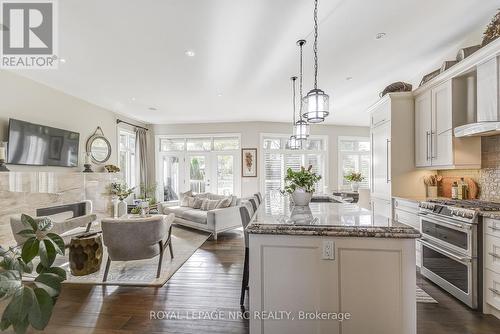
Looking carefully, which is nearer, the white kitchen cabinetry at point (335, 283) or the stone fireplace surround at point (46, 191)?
the white kitchen cabinetry at point (335, 283)

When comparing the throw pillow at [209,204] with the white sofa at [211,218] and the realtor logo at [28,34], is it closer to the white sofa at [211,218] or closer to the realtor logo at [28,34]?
the white sofa at [211,218]

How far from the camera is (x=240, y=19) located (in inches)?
103

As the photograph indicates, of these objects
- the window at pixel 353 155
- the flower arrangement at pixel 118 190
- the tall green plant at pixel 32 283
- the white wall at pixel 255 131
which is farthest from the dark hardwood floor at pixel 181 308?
the window at pixel 353 155

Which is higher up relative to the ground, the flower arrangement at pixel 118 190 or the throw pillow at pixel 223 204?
the flower arrangement at pixel 118 190

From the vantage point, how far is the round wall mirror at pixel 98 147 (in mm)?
5583

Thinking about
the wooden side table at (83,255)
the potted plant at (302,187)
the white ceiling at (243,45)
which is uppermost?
the white ceiling at (243,45)

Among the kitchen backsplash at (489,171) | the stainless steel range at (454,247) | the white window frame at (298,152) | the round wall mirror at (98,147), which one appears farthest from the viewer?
the white window frame at (298,152)

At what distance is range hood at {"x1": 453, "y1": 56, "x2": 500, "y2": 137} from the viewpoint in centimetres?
243

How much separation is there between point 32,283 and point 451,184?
456cm

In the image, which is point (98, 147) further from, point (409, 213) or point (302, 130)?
point (409, 213)

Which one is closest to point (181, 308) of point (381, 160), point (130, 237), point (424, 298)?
point (130, 237)

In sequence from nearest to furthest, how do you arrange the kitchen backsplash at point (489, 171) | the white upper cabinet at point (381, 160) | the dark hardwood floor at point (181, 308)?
the dark hardwood floor at point (181, 308)
the kitchen backsplash at point (489, 171)
the white upper cabinet at point (381, 160)

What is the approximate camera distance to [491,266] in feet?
7.25

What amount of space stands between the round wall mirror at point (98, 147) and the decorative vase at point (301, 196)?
5157mm
